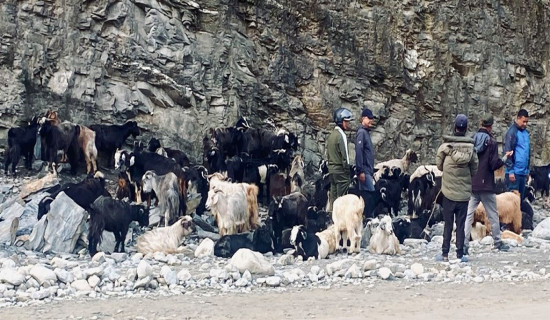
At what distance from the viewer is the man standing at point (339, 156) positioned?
12.3 m

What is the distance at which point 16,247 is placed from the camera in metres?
11.6

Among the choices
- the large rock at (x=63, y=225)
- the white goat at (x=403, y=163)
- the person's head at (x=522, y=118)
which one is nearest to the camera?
the large rock at (x=63, y=225)

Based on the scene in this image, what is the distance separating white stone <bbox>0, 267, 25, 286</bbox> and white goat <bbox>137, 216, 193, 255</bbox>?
9.14 ft

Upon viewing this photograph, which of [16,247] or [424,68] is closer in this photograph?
[16,247]

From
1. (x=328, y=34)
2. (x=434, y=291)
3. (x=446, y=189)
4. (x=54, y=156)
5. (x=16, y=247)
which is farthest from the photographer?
(x=328, y=34)

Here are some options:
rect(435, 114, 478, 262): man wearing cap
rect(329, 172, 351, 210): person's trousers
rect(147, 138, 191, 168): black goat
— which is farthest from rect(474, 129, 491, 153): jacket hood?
rect(147, 138, 191, 168): black goat

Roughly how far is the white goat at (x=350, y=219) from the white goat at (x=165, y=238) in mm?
2134

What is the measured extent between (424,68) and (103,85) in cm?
919

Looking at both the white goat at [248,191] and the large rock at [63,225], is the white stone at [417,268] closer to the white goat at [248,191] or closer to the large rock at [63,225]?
the white goat at [248,191]

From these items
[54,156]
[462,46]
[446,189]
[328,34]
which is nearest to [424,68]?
[462,46]

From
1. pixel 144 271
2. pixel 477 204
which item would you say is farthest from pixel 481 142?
pixel 144 271

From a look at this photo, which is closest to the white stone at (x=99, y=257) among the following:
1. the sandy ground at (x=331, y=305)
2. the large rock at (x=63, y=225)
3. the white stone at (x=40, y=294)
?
the large rock at (x=63, y=225)

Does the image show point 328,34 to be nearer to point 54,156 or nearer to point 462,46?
point 462,46

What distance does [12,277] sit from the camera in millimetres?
8445
